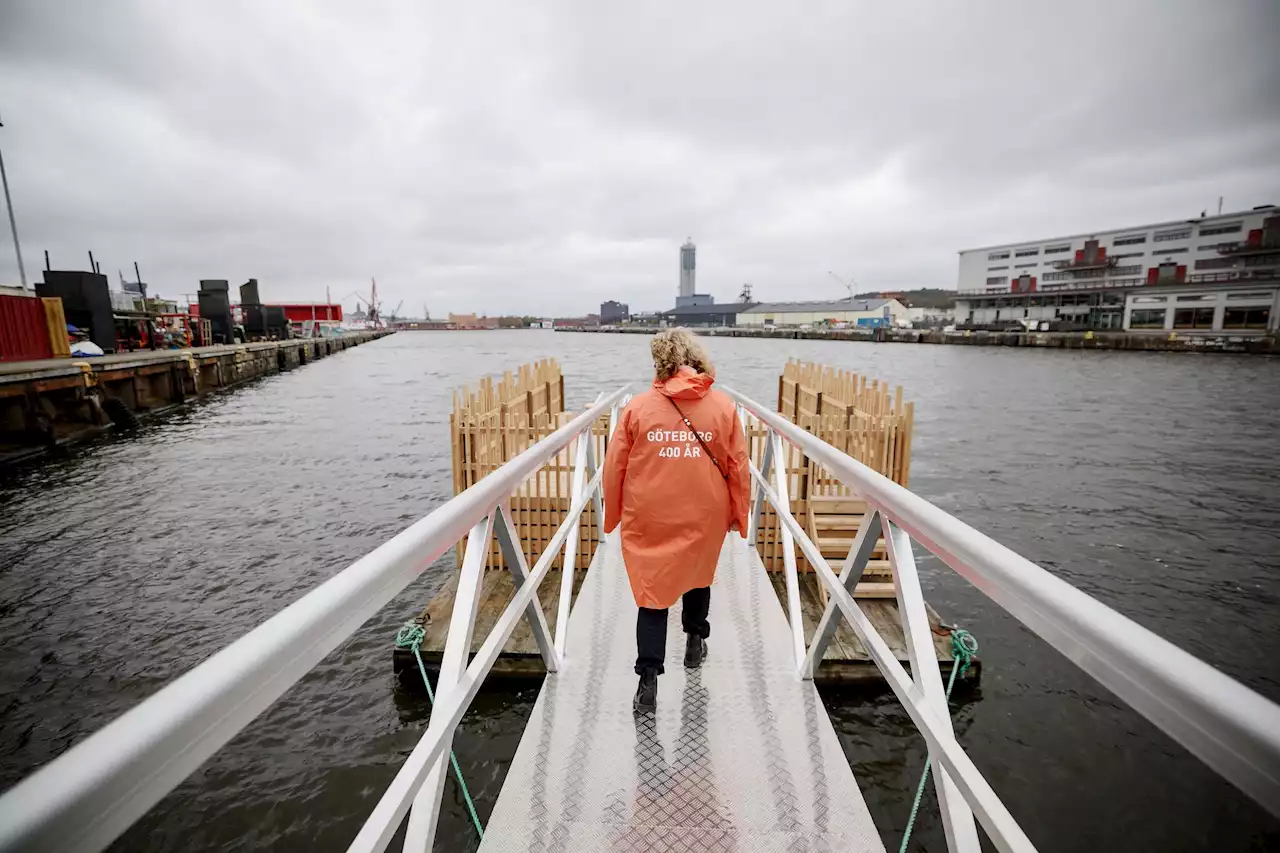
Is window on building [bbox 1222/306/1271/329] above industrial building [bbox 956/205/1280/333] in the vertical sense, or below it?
below

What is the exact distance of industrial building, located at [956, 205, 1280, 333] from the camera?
63.6 m

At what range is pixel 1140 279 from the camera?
247ft

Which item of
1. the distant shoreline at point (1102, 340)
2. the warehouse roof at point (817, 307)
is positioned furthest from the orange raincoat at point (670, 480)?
the warehouse roof at point (817, 307)

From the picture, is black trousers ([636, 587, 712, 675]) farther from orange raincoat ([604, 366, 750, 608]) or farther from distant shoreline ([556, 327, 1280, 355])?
distant shoreline ([556, 327, 1280, 355])

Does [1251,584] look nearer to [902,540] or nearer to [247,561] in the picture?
[902,540]

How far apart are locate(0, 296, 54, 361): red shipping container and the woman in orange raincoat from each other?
91.8ft

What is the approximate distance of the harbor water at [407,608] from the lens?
5012 mm

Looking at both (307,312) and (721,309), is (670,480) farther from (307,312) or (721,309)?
(721,309)

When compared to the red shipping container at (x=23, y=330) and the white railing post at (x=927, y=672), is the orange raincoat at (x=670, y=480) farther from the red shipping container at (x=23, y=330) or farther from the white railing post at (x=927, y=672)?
the red shipping container at (x=23, y=330)

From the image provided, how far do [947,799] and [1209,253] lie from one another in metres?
96.2

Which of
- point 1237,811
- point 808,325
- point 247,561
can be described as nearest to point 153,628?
point 247,561

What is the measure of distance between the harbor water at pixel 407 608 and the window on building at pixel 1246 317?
5978cm

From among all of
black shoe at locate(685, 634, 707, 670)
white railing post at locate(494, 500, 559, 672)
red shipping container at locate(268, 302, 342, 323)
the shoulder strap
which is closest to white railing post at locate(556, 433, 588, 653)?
white railing post at locate(494, 500, 559, 672)

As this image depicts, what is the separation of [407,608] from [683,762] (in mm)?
6110
